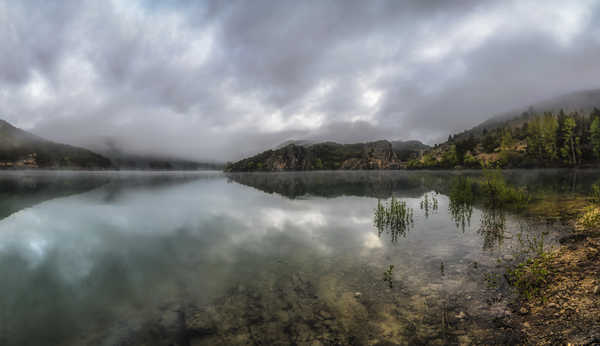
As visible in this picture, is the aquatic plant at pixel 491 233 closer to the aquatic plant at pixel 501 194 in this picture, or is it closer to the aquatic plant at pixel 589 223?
the aquatic plant at pixel 589 223

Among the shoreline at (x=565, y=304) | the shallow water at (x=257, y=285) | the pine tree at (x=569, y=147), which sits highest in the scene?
the pine tree at (x=569, y=147)

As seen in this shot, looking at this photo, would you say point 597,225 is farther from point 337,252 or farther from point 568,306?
point 337,252

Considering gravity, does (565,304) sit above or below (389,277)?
above

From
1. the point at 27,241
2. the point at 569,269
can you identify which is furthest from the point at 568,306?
the point at 27,241

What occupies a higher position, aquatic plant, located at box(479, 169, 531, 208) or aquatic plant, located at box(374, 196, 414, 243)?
aquatic plant, located at box(479, 169, 531, 208)

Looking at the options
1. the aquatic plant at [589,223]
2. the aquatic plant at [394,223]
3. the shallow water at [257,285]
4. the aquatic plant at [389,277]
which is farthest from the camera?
the aquatic plant at [394,223]

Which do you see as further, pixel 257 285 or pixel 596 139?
pixel 596 139

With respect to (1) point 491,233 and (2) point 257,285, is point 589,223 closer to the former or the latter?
(1) point 491,233

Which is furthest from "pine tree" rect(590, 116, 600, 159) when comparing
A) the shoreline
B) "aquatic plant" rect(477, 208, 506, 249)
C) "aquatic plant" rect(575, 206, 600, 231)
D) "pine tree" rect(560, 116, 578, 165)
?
the shoreline

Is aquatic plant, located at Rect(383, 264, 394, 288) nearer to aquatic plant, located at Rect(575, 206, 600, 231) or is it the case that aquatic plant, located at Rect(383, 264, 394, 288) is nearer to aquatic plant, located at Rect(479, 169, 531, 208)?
aquatic plant, located at Rect(575, 206, 600, 231)

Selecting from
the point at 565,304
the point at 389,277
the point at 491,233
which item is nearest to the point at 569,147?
the point at 491,233

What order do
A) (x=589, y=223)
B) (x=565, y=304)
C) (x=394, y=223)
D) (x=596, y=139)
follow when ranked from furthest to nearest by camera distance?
(x=596, y=139), (x=394, y=223), (x=589, y=223), (x=565, y=304)

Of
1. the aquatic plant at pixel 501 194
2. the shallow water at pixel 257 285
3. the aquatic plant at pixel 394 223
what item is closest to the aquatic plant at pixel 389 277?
the shallow water at pixel 257 285

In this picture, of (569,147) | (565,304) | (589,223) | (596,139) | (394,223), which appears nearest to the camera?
(565,304)
